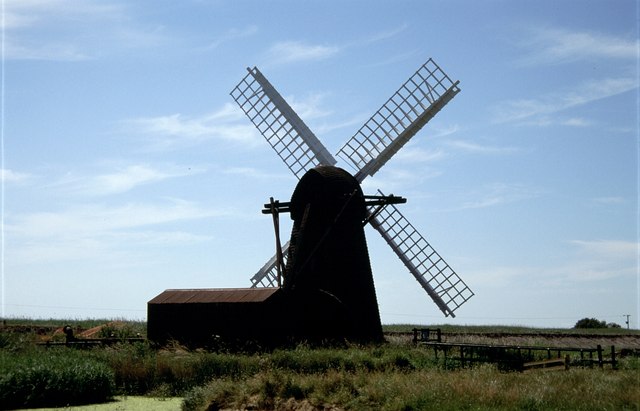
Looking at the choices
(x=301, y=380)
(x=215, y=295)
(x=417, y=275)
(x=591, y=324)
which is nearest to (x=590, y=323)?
(x=591, y=324)

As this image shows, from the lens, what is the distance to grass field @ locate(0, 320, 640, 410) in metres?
15.0

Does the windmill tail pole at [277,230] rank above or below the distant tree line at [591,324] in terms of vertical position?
above

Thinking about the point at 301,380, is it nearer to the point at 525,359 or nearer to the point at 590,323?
the point at 525,359

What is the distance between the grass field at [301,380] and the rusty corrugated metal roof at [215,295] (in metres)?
1.79

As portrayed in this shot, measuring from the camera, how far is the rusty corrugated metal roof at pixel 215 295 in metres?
24.2

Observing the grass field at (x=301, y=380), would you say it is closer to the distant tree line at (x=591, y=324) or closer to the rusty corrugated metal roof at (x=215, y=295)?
the rusty corrugated metal roof at (x=215, y=295)

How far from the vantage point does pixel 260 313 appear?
934 inches

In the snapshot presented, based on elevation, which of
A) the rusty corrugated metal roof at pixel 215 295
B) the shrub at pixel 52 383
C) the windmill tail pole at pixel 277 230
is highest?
the windmill tail pole at pixel 277 230

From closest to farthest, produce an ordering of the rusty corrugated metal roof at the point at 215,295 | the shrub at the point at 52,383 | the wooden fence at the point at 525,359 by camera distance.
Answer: the shrub at the point at 52,383 < the wooden fence at the point at 525,359 < the rusty corrugated metal roof at the point at 215,295

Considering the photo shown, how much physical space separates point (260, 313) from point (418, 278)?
595 centimetres

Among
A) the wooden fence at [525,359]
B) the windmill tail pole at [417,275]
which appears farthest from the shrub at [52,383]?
the windmill tail pole at [417,275]

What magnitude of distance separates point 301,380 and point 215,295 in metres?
8.14

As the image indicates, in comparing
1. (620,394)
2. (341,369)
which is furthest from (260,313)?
(620,394)

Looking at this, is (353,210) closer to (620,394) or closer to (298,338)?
(298,338)
